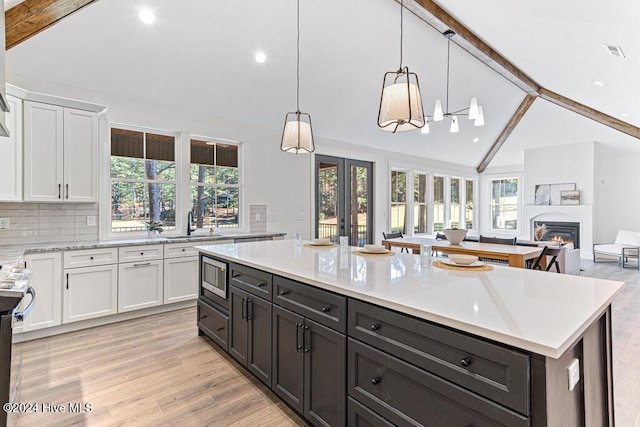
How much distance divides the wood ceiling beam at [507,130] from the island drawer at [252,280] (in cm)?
741

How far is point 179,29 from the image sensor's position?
11.4ft

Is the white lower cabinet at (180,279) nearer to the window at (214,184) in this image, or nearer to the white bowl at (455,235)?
the window at (214,184)

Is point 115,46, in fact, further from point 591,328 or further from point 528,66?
point 528,66

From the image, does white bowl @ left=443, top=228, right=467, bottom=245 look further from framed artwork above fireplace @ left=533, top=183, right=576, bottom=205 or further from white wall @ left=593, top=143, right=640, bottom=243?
white wall @ left=593, top=143, right=640, bottom=243

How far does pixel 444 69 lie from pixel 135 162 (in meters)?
4.96

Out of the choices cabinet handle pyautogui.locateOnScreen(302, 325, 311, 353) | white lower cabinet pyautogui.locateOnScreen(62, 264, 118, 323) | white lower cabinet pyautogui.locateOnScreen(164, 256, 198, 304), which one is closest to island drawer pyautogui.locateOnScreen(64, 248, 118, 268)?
→ white lower cabinet pyautogui.locateOnScreen(62, 264, 118, 323)

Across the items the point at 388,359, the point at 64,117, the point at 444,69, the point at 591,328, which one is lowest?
the point at 388,359

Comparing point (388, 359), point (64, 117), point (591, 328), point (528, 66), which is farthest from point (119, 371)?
point (528, 66)

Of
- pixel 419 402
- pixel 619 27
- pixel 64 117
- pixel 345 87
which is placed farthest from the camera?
pixel 345 87

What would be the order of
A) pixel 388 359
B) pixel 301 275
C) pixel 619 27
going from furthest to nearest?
pixel 619 27 → pixel 301 275 → pixel 388 359

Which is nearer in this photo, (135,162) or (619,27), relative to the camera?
(619,27)

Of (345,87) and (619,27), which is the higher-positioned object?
(345,87)

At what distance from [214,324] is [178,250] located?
1461 millimetres

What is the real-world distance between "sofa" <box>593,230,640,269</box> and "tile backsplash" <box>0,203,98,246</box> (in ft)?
31.2
